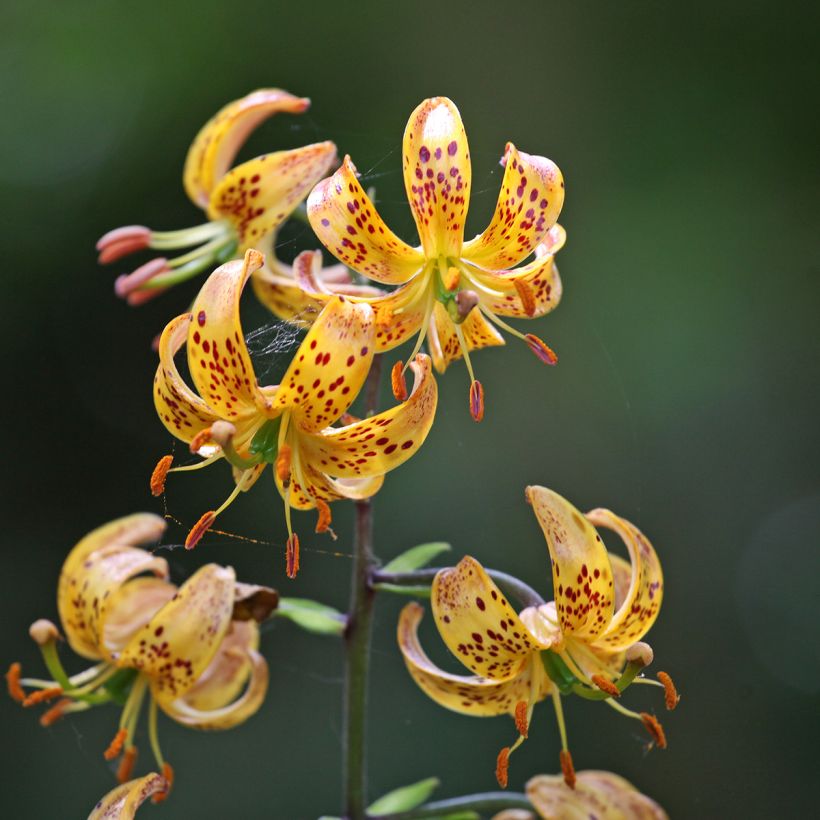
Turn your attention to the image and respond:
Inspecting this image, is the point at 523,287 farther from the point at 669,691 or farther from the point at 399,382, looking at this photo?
the point at 669,691

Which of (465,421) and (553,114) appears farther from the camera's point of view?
(553,114)

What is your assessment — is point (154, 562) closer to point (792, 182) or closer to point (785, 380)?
point (785, 380)

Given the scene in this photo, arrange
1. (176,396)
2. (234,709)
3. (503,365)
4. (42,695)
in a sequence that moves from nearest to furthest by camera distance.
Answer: (176,396), (42,695), (234,709), (503,365)

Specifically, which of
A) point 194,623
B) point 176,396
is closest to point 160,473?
point 176,396

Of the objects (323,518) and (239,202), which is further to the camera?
(239,202)

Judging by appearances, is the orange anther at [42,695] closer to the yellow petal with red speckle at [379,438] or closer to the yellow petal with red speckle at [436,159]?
the yellow petal with red speckle at [379,438]

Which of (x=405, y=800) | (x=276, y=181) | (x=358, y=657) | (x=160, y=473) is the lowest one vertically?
(x=405, y=800)

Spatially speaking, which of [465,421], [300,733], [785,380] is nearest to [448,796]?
[300,733]
